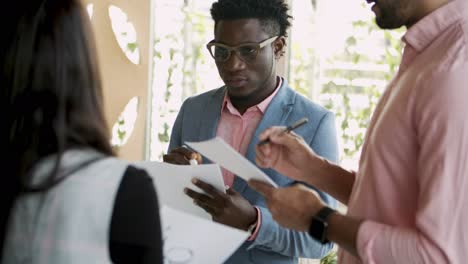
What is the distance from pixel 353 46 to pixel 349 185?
190 centimetres

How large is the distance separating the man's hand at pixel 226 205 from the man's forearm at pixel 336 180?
0.93 feet

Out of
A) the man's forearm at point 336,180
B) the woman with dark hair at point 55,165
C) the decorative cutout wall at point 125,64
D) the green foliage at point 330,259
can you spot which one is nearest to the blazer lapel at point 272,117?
the man's forearm at point 336,180

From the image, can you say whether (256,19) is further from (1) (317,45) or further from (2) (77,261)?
(2) (77,261)

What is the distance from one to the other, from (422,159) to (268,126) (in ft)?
3.29

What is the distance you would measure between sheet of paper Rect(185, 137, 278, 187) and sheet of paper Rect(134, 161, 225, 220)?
16 centimetres

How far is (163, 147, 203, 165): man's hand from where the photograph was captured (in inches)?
88.0

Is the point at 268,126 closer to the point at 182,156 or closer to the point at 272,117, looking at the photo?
the point at 272,117

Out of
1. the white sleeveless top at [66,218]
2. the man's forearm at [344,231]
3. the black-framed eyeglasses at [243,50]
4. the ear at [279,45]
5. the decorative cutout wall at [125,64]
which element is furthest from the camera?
the decorative cutout wall at [125,64]

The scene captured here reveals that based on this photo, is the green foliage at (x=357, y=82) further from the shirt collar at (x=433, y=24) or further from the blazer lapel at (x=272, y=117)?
the shirt collar at (x=433, y=24)

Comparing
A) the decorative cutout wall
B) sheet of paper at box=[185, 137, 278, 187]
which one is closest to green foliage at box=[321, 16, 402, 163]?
the decorative cutout wall

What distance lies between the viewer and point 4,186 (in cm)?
107

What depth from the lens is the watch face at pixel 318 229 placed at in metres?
1.56

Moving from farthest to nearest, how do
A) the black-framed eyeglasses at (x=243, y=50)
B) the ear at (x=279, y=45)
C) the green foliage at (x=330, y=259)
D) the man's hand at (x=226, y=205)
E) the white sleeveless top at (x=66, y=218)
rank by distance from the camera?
the green foliage at (x=330, y=259) < the ear at (x=279, y=45) < the black-framed eyeglasses at (x=243, y=50) < the man's hand at (x=226, y=205) < the white sleeveless top at (x=66, y=218)

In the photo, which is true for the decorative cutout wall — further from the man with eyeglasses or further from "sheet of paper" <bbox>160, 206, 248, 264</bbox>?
"sheet of paper" <bbox>160, 206, 248, 264</bbox>
